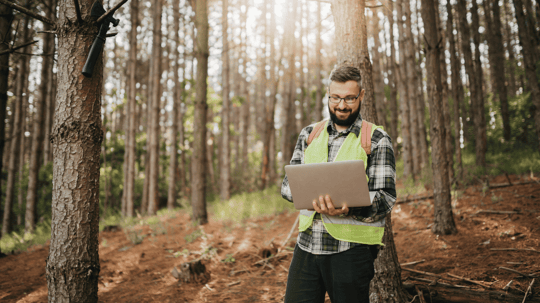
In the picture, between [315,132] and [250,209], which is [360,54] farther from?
[250,209]

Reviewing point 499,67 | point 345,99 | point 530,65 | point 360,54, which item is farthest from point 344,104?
point 499,67

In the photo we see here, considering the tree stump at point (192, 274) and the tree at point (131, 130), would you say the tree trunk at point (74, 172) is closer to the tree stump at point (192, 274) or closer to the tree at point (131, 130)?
the tree stump at point (192, 274)

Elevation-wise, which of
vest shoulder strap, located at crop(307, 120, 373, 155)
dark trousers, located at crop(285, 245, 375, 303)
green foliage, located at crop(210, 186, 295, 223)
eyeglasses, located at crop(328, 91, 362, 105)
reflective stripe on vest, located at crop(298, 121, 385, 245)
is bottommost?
green foliage, located at crop(210, 186, 295, 223)

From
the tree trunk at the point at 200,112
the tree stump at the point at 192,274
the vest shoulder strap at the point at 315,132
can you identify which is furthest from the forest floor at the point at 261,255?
the vest shoulder strap at the point at 315,132

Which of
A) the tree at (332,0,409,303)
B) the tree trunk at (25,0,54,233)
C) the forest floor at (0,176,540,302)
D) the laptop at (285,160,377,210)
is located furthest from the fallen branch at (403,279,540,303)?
the tree trunk at (25,0,54,233)

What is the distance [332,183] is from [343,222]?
0.97 feet

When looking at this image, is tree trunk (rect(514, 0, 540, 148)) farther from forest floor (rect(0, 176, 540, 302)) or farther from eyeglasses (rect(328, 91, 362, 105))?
eyeglasses (rect(328, 91, 362, 105))

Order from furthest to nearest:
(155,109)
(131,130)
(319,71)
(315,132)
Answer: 1. (319,71)
2. (155,109)
3. (131,130)
4. (315,132)

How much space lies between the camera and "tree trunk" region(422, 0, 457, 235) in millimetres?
5016

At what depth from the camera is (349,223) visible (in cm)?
191

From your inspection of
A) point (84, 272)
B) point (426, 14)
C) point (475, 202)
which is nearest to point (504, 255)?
point (475, 202)

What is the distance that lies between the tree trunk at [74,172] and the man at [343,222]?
149 centimetres

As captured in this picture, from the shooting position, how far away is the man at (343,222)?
73.4 inches

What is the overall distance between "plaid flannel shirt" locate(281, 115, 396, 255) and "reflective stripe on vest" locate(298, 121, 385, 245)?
4cm
